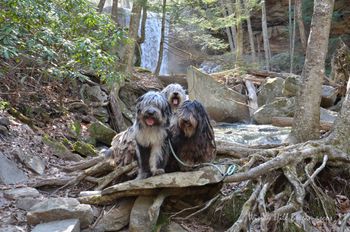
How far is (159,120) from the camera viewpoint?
412cm

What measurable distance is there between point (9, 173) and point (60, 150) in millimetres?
1608

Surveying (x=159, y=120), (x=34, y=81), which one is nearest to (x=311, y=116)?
(x=159, y=120)

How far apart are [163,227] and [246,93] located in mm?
10457

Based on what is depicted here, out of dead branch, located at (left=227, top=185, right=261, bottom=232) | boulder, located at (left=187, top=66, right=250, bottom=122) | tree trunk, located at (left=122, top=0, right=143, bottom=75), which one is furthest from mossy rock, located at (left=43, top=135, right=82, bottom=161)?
boulder, located at (left=187, top=66, right=250, bottom=122)

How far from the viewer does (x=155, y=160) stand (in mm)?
4340

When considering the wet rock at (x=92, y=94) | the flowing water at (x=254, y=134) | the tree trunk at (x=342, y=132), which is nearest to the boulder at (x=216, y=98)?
the flowing water at (x=254, y=134)

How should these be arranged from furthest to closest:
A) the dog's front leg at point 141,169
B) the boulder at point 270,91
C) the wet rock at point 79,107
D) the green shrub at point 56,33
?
the boulder at point 270,91 < the wet rock at point 79,107 < the green shrub at point 56,33 < the dog's front leg at point 141,169

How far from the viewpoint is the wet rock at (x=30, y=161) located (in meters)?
5.87

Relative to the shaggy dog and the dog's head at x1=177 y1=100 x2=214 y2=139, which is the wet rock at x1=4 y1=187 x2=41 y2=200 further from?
the dog's head at x1=177 y1=100 x2=214 y2=139

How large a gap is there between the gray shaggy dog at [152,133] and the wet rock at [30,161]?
2.29 m

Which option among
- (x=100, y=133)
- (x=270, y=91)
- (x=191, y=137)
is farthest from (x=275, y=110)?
(x=191, y=137)

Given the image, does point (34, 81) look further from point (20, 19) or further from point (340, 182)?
point (340, 182)

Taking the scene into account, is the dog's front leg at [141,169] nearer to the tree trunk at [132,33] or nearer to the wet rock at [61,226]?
the wet rock at [61,226]

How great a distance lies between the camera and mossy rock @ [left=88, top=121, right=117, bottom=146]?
28.4ft
